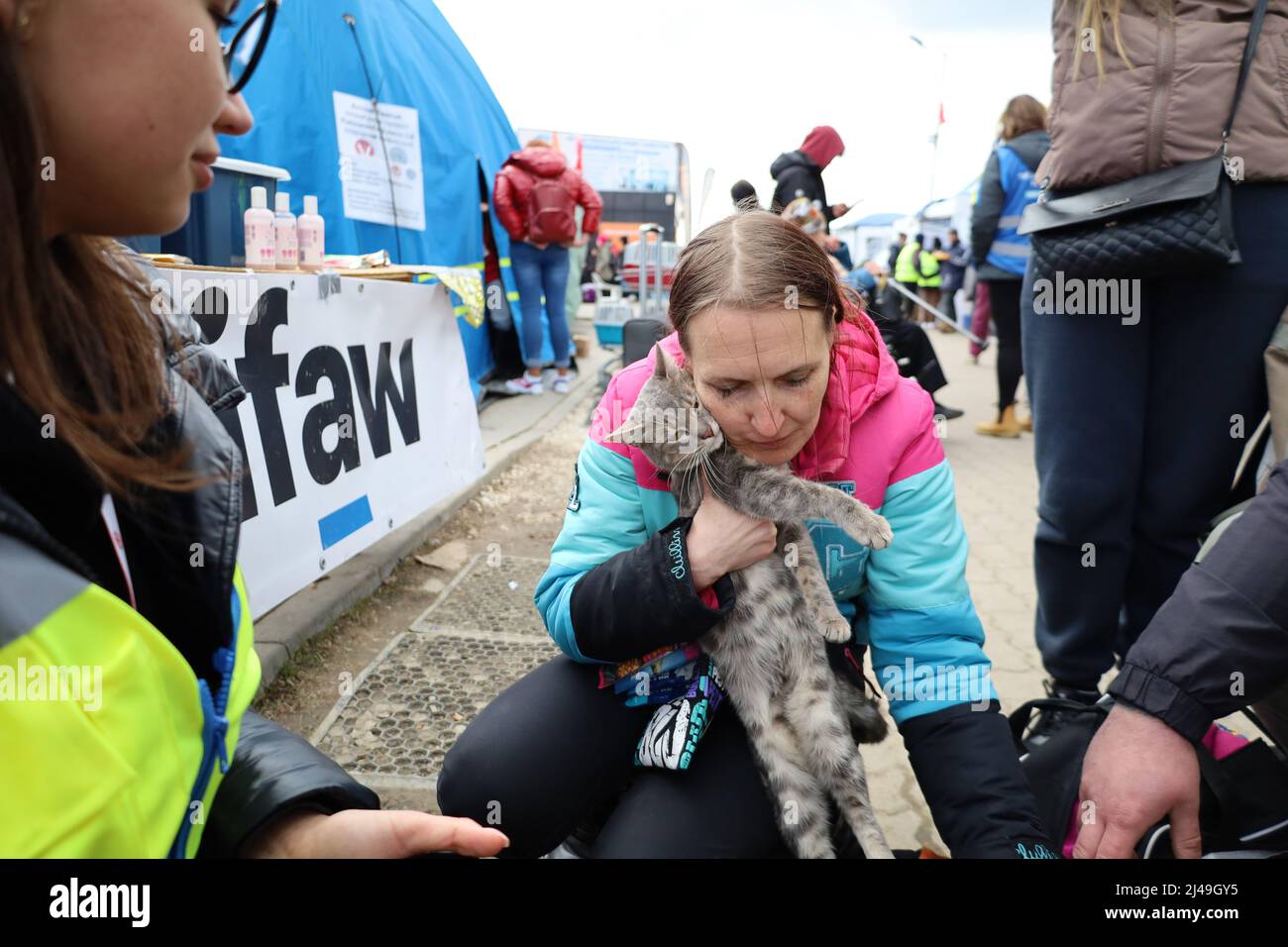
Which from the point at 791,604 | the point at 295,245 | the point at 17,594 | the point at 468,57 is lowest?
the point at 791,604

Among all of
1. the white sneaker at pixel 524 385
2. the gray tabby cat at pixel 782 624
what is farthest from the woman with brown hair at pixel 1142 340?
the white sneaker at pixel 524 385

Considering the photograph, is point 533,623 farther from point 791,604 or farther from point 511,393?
point 511,393

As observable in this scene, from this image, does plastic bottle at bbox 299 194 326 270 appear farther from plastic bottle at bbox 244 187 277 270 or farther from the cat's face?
the cat's face

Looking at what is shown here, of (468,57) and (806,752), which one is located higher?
(468,57)

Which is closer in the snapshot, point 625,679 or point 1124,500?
point 625,679

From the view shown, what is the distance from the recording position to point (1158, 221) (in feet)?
6.97

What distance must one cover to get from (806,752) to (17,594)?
1.38m

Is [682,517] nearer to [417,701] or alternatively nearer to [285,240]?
[417,701]

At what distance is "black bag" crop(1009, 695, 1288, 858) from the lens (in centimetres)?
157

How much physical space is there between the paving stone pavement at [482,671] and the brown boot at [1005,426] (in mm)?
2484

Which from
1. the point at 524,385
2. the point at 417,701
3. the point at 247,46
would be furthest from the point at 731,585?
the point at 524,385
